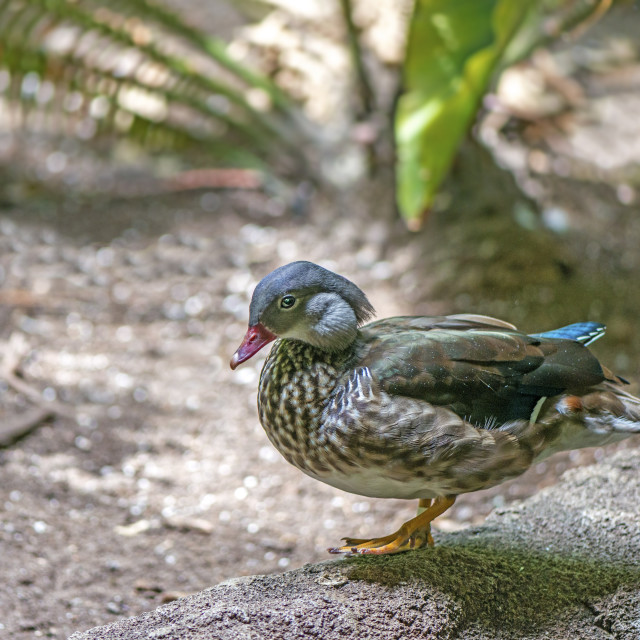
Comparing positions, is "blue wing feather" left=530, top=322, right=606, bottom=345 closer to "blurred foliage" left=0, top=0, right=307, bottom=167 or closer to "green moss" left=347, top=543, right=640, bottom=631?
"green moss" left=347, top=543, right=640, bottom=631

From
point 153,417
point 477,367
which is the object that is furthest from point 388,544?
point 153,417

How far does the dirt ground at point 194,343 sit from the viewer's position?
136 inches

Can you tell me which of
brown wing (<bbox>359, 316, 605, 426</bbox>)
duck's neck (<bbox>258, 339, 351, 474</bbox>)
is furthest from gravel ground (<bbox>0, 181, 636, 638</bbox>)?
brown wing (<bbox>359, 316, 605, 426</bbox>)

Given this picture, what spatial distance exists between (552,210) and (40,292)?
3.48 m

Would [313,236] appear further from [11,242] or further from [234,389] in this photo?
[11,242]

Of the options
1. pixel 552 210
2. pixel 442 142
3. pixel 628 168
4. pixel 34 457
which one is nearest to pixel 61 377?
pixel 34 457

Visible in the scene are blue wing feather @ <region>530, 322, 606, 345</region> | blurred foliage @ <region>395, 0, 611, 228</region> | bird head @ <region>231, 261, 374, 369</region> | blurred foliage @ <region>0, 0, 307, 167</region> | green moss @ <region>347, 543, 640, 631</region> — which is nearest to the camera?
green moss @ <region>347, 543, 640, 631</region>

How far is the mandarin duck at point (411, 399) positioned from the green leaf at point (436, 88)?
7.00 feet

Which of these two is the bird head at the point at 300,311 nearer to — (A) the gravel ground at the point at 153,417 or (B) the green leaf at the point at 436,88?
(A) the gravel ground at the point at 153,417

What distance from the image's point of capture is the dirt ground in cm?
346

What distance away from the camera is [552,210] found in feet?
19.3

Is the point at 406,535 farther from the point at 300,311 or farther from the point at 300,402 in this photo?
the point at 300,311

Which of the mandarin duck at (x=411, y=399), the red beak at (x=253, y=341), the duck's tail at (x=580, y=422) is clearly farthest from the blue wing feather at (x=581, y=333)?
the red beak at (x=253, y=341)

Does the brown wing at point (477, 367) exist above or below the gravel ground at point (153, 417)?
above
